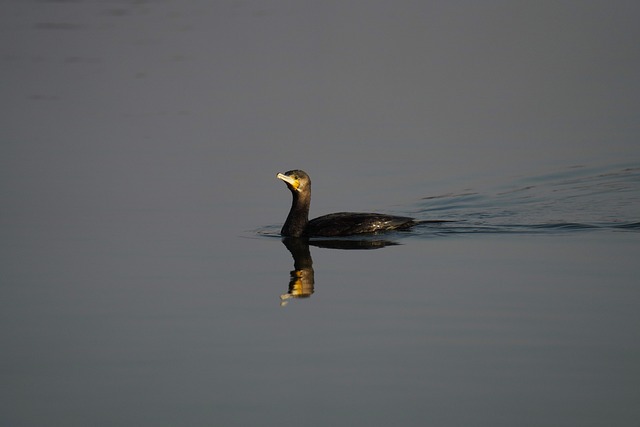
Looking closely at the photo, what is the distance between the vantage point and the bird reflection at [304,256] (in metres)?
11.6

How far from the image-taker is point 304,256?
13.8 m

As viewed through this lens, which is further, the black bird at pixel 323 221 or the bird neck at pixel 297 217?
the bird neck at pixel 297 217

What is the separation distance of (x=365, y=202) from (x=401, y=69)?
9.13 m

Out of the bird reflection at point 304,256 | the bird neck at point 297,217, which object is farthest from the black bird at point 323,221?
the bird reflection at point 304,256

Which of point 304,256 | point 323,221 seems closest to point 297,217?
point 323,221

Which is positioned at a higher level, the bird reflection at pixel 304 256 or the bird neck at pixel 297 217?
the bird neck at pixel 297 217

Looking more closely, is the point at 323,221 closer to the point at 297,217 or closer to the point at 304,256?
the point at 297,217

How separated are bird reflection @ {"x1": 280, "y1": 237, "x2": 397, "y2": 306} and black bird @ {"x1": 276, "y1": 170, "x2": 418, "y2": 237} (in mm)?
121

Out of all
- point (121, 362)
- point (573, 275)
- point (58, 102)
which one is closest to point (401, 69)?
point (58, 102)

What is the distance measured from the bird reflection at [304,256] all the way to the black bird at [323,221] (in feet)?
0.40

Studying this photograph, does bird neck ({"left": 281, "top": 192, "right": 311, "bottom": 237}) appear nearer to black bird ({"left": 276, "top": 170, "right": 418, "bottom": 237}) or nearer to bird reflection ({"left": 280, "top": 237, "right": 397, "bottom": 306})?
black bird ({"left": 276, "top": 170, "right": 418, "bottom": 237})

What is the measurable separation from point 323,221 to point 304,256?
1.07 metres

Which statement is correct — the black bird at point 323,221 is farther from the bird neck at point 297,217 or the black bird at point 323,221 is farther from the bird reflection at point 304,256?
the bird reflection at point 304,256

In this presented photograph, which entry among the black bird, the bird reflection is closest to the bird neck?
the black bird
